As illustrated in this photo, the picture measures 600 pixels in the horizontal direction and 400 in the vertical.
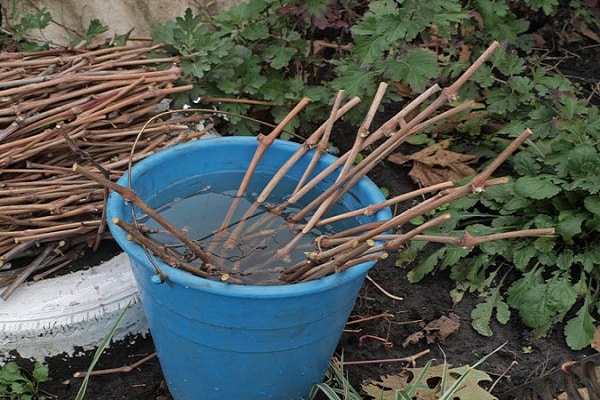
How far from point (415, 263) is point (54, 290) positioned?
1309 mm

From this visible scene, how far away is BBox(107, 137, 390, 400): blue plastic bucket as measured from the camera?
1.69 m

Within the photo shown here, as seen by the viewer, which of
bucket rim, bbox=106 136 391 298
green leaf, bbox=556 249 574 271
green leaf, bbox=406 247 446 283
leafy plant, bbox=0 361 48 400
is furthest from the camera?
green leaf, bbox=406 247 446 283

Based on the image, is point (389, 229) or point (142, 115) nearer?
point (389, 229)

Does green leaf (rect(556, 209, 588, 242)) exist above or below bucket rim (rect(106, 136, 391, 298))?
below

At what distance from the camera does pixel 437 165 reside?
121 inches

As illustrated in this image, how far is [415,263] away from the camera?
9.00 ft

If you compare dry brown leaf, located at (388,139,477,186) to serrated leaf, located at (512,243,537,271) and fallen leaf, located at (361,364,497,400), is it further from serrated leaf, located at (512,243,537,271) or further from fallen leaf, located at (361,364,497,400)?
fallen leaf, located at (361,364,497,400)

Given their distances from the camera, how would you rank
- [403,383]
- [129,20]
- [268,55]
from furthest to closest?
[129,20]
[268,55]
[403,383]

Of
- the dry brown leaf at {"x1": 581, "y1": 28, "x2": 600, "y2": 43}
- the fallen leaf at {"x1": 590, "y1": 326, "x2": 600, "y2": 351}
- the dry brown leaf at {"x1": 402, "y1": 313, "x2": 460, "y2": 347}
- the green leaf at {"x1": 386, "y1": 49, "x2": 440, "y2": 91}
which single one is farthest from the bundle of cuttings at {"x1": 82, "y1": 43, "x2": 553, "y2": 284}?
the dry brown leaf at {"x1": 581, "y1": 28, "x2": 600, "y2": 43}

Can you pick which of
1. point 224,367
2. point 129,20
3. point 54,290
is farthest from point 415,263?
point 129,20

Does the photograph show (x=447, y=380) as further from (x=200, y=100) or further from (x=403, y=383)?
(x=200, y=100)

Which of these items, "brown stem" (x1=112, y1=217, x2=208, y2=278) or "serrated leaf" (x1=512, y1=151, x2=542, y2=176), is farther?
"serrated leaf" (x1=512, y1=151, x2=542, y2=176)

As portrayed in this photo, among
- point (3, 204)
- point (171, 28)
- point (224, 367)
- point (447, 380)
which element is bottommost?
point (447, 380)

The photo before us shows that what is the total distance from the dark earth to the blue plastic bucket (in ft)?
0.94
